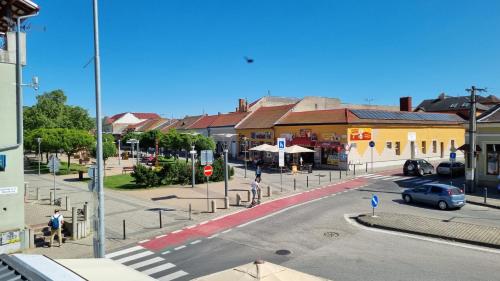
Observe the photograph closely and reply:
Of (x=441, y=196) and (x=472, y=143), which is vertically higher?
(x=472, y=143)

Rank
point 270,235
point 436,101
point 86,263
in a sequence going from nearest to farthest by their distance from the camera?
1. point 86,263
2. point 270,235
3. point 436,101

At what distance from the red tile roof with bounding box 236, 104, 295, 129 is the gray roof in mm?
36039

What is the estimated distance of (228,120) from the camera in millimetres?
60938

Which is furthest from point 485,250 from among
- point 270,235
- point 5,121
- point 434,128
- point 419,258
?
point 434,128

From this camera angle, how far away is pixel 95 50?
11.6 m

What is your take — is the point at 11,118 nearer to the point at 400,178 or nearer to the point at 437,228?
the point at 437,228

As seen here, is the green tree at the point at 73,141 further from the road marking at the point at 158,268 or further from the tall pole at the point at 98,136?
the road marking at the point at 158,268

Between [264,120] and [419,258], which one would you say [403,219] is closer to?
[419,258]

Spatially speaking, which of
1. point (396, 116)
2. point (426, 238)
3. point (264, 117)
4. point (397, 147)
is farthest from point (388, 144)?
point (426, 238)

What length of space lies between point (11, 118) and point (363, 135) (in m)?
33.7

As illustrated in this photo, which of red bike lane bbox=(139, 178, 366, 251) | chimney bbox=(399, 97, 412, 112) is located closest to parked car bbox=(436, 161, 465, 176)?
red bike lane bbox=(139, 178, 366, 251)

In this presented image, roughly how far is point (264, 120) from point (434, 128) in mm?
22095

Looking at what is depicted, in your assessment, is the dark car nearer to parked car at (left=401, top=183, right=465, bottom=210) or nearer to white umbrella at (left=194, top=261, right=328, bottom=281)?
parked car at (left=401, top=183, right=465, bottom=210)

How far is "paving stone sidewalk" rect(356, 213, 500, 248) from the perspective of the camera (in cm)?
1490
